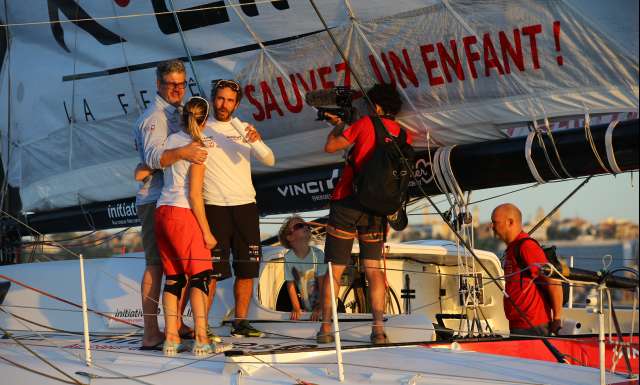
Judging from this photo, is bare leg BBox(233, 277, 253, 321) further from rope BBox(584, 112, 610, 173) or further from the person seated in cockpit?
rope BBox(584, 112, 610, 173)

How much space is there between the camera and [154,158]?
225 inches

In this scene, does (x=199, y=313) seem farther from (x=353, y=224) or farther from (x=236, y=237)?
(x=353, y=224)

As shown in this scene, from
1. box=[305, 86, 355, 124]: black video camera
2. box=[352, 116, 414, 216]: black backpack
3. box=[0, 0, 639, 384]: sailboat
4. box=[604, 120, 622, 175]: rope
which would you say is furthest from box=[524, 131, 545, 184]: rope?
box=[305, 86, 355, 124]: black video camera

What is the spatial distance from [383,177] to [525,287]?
1.07 meters

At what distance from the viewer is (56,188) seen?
856cm

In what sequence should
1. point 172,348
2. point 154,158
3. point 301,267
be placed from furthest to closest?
point 301,267 → point 154,158 → point 172,348

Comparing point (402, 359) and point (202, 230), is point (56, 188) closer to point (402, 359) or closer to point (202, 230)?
point (202, 230)

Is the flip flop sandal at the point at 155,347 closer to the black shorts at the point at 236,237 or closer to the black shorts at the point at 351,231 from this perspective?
the black shorts at the point at 236,237

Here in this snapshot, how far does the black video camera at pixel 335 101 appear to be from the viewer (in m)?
6.01

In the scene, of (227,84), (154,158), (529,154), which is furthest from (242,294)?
(529,154)

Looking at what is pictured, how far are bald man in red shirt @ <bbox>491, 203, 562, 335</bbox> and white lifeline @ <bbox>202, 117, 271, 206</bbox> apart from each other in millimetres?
1426

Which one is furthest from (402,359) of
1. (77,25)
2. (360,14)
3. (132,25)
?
(77,25)

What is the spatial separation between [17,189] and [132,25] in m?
2.41

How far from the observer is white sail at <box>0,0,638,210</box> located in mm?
5637
